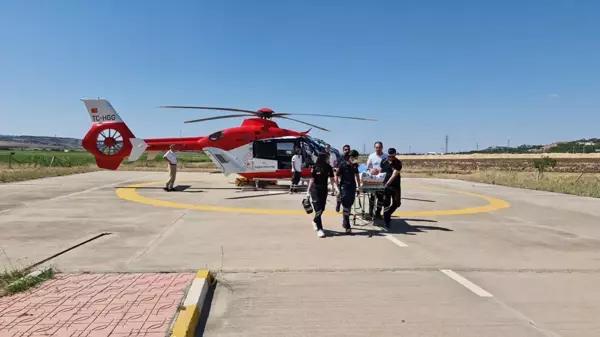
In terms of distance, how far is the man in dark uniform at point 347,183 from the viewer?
851cm

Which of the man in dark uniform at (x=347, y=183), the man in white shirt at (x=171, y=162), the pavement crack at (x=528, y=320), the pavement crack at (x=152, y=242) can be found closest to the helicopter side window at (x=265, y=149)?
the man in white shirt at (x=171, y=162)

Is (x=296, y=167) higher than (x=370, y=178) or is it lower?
higher

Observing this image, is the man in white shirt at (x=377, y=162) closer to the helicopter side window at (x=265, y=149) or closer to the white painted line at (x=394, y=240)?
the white painted line at (x=394, y=240)

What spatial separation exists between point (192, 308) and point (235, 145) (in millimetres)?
13172

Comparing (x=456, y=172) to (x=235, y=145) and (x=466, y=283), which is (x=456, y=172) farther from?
(x=466, y=283)

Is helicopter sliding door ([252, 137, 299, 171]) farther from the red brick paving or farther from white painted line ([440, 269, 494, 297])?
the red brick paving

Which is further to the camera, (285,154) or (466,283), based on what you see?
(285,154)

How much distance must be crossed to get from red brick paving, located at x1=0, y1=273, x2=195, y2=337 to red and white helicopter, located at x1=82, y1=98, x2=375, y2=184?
11.5 metres

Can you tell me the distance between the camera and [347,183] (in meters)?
8.53

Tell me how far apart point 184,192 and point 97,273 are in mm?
11336

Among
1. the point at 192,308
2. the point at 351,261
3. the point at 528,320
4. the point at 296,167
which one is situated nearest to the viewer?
the point at 192,308

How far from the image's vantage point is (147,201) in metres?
13.5

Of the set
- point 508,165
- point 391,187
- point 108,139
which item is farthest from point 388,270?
point 508,165

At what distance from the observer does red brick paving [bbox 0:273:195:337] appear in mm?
3576
